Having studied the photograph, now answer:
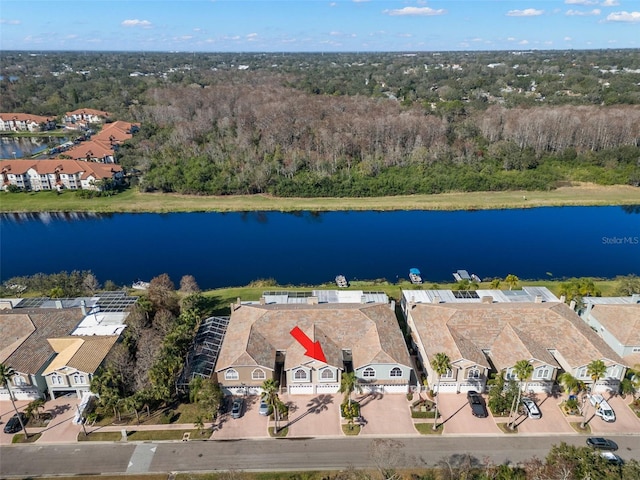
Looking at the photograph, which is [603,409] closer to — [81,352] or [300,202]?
[81,352]

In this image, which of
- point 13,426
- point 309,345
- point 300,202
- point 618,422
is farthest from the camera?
point 300,202

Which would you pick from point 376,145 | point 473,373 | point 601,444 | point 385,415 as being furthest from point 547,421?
point 376,145

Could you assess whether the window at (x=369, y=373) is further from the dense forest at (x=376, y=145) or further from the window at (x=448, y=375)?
the dense forest at (x=376, y=145)

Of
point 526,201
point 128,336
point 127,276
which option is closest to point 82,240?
point 127,276

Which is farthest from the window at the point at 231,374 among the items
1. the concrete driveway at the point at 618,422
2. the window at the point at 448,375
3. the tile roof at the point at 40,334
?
the concrete driveway at the point at 618,422

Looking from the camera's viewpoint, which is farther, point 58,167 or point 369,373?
point 58,167

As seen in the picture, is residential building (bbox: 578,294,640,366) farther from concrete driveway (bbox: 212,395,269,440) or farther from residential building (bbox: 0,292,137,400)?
residential building (bbox: 0,292,137,400)
